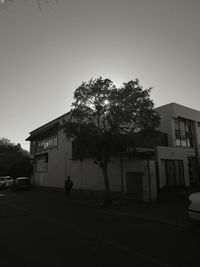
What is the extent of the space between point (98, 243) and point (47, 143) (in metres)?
27.5

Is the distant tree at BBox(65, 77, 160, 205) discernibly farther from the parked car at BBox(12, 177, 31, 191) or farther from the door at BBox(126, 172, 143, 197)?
the parked car at BBox(12, 177, 31, 191)

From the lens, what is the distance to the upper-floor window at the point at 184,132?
23562 millimetres

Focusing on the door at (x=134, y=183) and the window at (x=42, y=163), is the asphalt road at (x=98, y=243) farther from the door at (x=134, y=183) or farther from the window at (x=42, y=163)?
the window at (x=42, y=163)

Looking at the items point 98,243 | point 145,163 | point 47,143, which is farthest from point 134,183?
point 47,143

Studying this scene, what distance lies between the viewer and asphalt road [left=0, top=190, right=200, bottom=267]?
5.36 meters

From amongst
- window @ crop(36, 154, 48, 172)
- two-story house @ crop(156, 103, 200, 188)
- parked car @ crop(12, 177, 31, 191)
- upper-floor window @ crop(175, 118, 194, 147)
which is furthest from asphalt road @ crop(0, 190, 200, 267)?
window @ crop(36, 154, 48, 172)

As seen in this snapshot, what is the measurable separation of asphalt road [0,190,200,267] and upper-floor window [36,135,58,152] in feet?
69.2

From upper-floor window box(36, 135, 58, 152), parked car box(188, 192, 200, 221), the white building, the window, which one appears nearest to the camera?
parked car box(188, 192, 200, 221)

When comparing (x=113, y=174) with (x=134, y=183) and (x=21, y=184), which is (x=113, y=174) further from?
(x=21, y=184)

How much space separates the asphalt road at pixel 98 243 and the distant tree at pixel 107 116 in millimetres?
5977

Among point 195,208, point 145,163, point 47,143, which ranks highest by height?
point 47,143

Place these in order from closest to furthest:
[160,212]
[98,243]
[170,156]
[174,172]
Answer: [98,243], [160,212], [170,156], [174,172]

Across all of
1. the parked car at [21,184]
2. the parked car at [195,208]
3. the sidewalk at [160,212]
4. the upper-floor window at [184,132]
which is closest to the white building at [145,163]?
the upper-floor window at [184,132]

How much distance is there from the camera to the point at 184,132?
79.8ft
